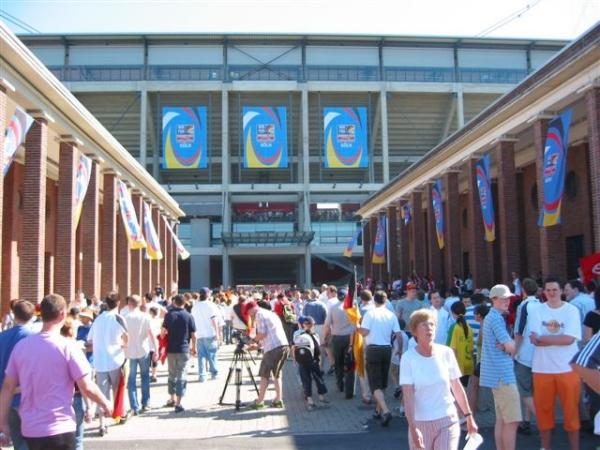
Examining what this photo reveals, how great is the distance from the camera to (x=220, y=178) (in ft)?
185

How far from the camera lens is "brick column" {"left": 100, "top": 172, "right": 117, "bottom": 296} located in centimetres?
2581

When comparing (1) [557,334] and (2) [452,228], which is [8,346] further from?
(2) [452,228]

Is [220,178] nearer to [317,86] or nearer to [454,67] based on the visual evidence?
[317,86]

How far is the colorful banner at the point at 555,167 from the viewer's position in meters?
16.7

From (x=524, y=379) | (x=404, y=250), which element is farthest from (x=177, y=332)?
(x=404, y=250)

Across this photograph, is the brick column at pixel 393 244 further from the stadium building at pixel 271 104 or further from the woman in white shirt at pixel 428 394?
the woman in white shirt at pixel 428 394

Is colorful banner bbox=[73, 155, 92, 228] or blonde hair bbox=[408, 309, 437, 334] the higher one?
colorful banner bbox=[73, 155, 92, 228]

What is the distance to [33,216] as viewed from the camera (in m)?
18.0

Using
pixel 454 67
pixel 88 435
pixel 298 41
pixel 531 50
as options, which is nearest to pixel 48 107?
pixel 88 435

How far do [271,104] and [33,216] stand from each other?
3550cm

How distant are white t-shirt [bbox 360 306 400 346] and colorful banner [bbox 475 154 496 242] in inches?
498

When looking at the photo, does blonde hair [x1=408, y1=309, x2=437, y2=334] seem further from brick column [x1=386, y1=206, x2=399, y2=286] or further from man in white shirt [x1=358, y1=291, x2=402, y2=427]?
brick column [x1=386, y1=206, x2=399, y2=286]

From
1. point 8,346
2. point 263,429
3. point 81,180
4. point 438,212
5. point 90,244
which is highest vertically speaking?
point 81,180

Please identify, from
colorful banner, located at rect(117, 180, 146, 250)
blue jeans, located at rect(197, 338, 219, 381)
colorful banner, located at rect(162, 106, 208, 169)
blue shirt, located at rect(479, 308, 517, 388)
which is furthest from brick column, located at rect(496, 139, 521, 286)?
colorful banner, located at rect(162, 106, 208, 169)
